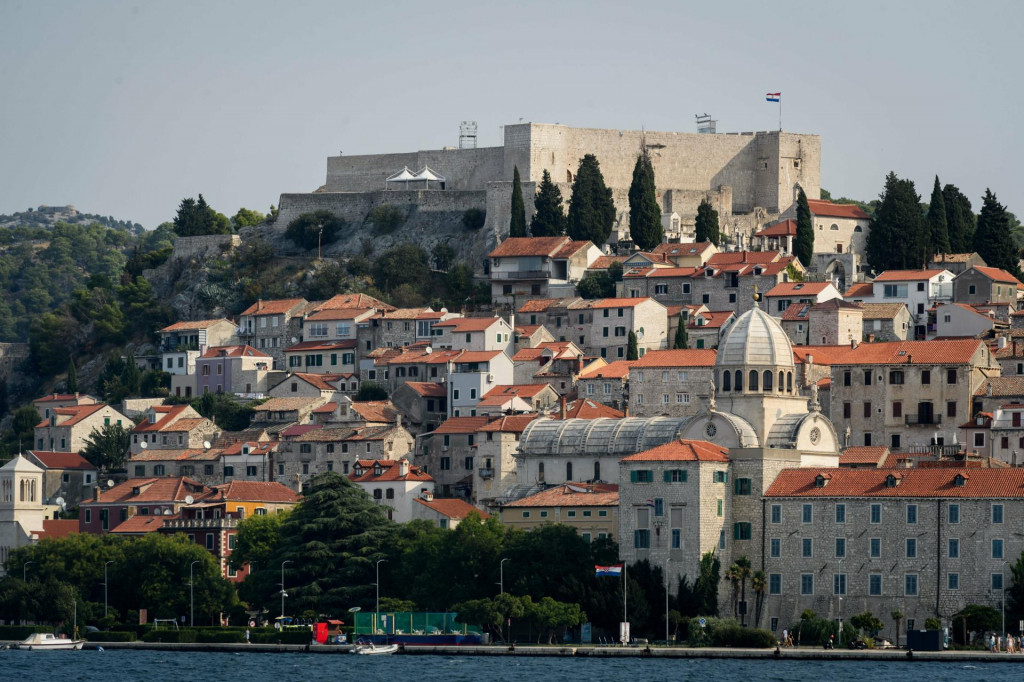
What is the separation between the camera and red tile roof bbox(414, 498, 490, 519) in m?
101

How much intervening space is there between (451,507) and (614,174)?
42.1 metres

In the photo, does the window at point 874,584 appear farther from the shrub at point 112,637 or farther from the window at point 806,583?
the shrub at point 112,637

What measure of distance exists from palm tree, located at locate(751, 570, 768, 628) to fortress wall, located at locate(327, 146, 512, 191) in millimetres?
56506

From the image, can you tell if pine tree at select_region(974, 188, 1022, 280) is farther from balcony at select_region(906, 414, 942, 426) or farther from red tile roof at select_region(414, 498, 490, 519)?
red tile roof at select_region(414, 498, 490, 519)

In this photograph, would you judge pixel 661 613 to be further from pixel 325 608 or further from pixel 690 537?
pixel 325 608

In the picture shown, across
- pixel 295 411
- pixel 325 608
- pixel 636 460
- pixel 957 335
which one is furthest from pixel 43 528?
pixel 957 335

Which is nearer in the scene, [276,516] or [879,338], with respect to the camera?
[276,516]

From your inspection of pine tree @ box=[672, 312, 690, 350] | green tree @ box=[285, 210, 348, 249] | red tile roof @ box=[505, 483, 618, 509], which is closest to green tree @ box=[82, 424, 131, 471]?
green tree @ box=[285, 210, 348, 249]

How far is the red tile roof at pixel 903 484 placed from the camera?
268 feet

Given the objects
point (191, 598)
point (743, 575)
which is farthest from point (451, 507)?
point (743, 575)

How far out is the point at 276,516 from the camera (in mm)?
100938

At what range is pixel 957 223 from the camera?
127 m

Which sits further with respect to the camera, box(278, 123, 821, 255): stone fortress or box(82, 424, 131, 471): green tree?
box(278, 123, 821, 255): stone fortress

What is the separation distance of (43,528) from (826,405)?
3986 centimetres
